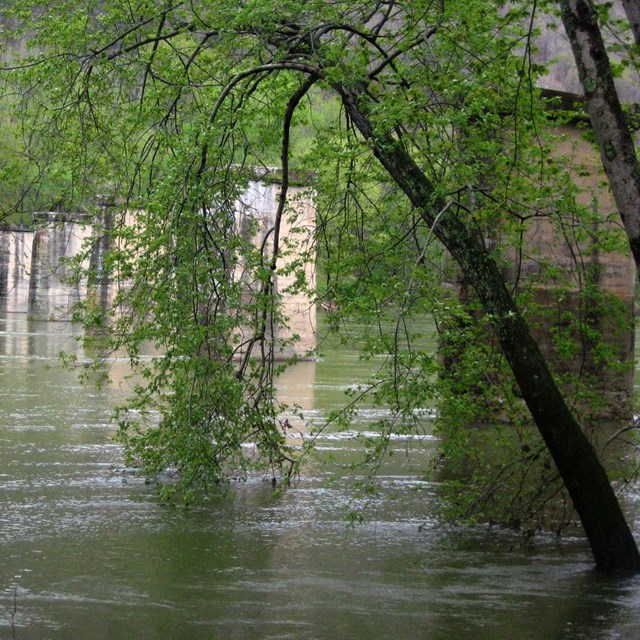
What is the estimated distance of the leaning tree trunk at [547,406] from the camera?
26.3 ft

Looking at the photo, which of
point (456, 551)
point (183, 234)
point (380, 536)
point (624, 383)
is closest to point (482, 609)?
point (456, 551)

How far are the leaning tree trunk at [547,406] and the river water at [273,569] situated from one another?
0.94ft

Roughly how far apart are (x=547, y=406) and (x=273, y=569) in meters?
2.13

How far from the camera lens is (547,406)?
805cm

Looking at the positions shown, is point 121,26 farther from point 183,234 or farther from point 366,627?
point 366,627

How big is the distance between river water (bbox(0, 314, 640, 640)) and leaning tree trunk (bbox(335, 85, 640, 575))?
0.29 meters

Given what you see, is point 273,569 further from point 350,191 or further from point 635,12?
point 635,12

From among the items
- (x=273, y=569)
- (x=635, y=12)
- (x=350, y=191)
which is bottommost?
(x=273, y=569)

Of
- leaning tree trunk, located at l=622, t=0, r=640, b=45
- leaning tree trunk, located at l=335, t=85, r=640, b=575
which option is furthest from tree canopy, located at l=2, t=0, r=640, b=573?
leaning tree trunk, located at l=622, t=0, r=640, b=45

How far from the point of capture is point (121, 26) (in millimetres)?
10688

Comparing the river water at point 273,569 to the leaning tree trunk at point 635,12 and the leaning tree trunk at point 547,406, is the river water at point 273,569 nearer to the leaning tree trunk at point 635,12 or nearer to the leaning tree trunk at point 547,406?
the leaning tree trunk at point 547,406

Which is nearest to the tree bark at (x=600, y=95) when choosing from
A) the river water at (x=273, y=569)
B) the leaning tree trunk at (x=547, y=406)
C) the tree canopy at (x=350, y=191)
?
the tree canopy at (x=350, y=191)

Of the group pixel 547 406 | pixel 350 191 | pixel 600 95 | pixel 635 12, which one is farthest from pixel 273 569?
pixel 635 12

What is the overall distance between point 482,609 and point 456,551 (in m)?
1.50
